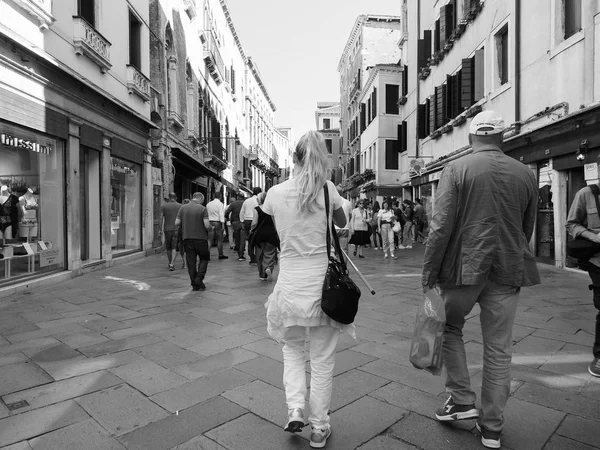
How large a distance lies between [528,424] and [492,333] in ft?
2.26

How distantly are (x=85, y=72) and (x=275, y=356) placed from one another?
26.5 feet

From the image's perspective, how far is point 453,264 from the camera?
254 cm

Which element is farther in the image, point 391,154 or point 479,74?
point 391,154

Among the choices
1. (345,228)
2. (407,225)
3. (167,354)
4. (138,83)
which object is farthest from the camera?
(407,225)

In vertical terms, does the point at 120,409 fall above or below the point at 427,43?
below

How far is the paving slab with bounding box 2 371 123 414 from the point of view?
10.1 ft

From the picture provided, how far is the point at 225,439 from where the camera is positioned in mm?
2559

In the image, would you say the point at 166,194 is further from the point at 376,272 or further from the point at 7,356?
the point at 7,356

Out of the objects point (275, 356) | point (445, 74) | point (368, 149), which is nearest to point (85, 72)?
point (275, 356)

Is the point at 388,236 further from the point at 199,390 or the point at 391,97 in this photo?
the point at 391,97

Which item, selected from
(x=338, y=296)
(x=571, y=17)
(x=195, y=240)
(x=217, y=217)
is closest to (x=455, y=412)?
(x=338, y=296)

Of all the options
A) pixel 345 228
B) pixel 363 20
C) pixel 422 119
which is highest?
pixel 363 20

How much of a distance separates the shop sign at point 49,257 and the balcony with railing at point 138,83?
212 inches

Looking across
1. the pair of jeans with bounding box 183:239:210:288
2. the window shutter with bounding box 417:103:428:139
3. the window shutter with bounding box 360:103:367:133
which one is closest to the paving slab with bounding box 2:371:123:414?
the pair of jeans with bounding box 183:239:210:288
